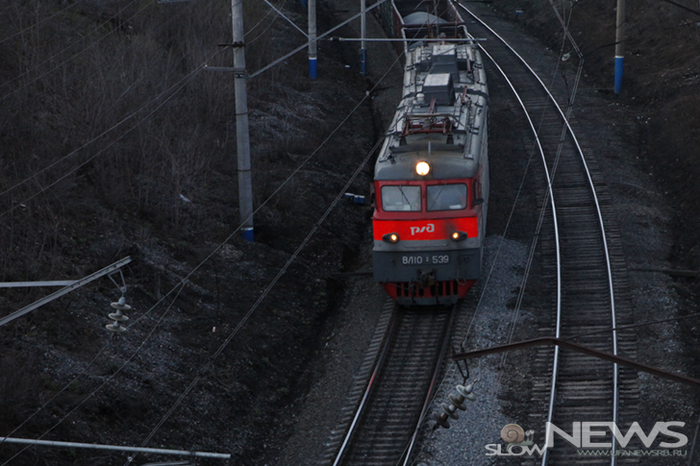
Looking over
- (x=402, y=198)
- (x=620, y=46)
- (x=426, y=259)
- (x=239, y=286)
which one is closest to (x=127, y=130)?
(x=239, y=286)

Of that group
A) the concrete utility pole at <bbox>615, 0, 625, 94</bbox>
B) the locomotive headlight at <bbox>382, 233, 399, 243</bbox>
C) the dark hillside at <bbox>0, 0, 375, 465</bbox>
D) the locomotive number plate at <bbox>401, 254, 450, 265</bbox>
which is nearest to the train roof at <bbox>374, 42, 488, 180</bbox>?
the locomotive headlight at <bbox>382, 233, 399, 243</bbox>

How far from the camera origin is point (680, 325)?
16875 mm

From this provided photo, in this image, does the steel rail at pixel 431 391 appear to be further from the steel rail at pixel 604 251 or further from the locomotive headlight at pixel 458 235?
the steel rail at pixel 604 251

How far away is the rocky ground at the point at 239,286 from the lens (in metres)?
14.0

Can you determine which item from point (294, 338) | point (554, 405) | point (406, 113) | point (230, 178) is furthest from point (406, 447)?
point (230, 178)

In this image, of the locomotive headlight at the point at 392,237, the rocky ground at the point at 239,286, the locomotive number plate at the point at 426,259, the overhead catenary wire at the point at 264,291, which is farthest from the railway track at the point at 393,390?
the overhead catenary wire at the point at 264,291

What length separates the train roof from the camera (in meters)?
17.0

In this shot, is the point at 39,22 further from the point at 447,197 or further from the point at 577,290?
the point at 577,290

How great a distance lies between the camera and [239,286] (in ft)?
61.3

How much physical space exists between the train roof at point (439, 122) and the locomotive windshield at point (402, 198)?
22cm

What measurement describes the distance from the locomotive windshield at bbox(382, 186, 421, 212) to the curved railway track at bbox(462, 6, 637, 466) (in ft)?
10.8

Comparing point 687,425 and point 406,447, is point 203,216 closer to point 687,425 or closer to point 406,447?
point 406,447

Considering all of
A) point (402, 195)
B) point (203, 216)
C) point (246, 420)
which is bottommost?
point (246, 420)

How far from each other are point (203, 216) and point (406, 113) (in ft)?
17.0
